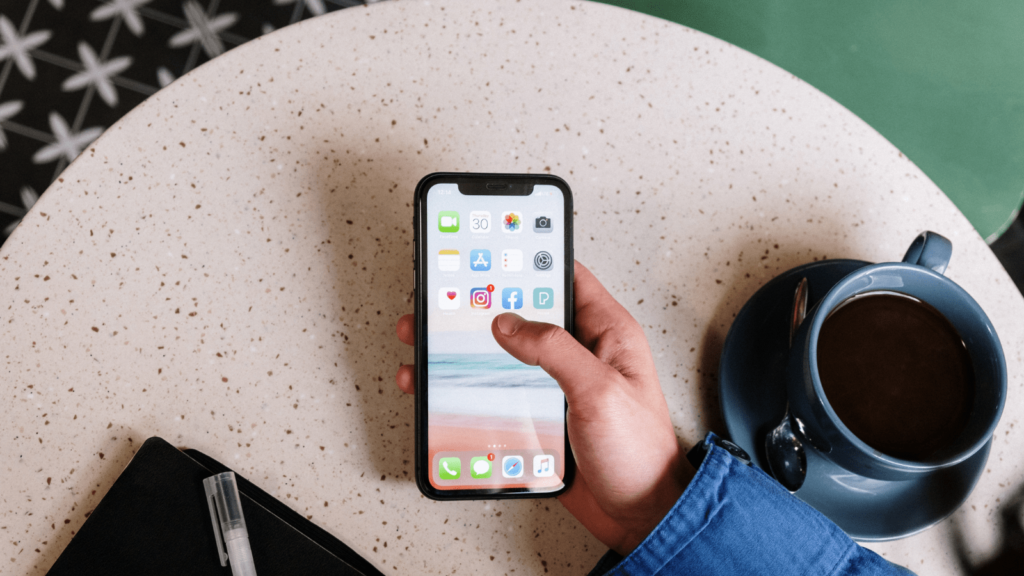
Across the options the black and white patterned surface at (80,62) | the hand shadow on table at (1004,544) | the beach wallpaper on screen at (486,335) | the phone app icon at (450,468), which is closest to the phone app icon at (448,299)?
the beach wallpaper on screen at (486,335)

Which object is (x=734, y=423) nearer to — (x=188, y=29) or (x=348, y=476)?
(x=348, y=476)

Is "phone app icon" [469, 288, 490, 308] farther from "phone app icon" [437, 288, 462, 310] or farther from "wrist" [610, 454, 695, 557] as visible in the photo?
"wrist" [610, 454, 695, 557]

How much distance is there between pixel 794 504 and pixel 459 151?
461 mm

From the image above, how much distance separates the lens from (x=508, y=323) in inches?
20.0

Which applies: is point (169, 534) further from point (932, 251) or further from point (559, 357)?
point (932, 251)

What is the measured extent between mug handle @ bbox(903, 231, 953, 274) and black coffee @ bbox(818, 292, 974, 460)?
45 mm

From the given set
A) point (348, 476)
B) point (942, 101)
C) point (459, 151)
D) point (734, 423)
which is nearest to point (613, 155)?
point (459, 151)

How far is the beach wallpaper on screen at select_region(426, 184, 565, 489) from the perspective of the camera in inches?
20.8

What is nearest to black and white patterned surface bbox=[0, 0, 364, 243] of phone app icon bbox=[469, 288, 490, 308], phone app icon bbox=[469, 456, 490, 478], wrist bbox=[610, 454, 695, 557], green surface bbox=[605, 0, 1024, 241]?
green surface bbox=[605, 0, 1024, 241]

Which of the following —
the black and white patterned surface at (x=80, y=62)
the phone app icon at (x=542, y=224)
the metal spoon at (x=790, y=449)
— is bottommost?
the metal spoon at (x=790, y=449)

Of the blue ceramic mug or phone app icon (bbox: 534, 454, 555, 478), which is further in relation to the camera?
phone app icon (bbox: 534, 454, 555, 478)

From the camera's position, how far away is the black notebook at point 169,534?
18.9 inches

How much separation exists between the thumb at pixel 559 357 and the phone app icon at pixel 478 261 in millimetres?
66

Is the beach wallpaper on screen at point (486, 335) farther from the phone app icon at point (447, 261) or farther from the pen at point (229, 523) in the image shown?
the pen at point (229, 523)
